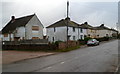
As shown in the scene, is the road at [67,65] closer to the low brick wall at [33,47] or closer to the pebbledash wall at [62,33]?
the low brick wall at [33,47]

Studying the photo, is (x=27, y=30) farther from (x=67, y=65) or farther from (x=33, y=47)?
(x=67, y=65)

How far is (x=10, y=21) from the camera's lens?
51.3 meters

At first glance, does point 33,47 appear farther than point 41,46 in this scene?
Yes

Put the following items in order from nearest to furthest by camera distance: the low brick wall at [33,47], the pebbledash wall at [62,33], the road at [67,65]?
the road at [67,65], the low brick wall at [33,47], the pebbledash wall at [62,33]

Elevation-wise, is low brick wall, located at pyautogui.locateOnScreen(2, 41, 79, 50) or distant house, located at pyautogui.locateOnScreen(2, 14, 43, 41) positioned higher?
distant house, located at pyautogui.locateOnScreen(2, 14, 43, 41)

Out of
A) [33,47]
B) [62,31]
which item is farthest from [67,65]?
[62,31]

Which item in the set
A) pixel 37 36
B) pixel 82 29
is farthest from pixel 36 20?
pixel 82 29

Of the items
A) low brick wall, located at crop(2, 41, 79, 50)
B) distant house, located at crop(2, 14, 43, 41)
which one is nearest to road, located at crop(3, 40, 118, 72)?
low brick wall, located at crop(2, 41, 79, 50)

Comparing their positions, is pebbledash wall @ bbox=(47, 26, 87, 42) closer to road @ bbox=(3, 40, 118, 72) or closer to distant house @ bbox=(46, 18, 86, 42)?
distant house @ bbox=(46, 18, 86, 42)

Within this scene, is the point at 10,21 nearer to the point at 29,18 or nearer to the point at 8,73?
the point at 29,18

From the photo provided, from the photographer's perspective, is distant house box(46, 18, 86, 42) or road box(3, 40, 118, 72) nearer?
road box(3, 40, 118, 72)

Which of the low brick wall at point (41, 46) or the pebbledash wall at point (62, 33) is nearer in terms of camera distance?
the low brick wall at point (41, 46)

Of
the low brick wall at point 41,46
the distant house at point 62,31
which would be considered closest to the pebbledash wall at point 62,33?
the distant house at point 62,31

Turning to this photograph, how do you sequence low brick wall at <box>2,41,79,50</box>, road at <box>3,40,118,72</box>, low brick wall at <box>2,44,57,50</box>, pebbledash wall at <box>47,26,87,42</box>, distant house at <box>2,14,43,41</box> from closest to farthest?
1. road at <box>3,40,118,72</box>
2. low brick wall at <box>2,41,79,50</box>
3. low brick wall at <box>2,44,57,50</box>
4. distant house at <box>2,14,43,41</box>
5. pebbledash wall at <box>47,26,87,42</box>
